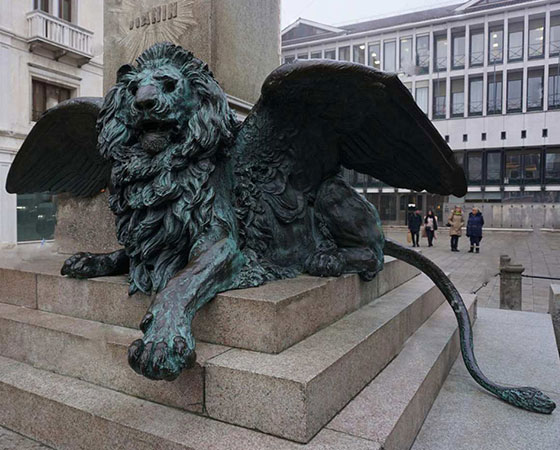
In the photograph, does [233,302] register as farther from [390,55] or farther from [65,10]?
[390,55]

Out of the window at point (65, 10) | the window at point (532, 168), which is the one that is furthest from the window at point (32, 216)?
the window at point (532, 168)

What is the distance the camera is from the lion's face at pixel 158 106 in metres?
2.39

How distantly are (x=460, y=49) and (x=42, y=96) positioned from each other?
91.4 feet

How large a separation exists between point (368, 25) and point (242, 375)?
128 feet

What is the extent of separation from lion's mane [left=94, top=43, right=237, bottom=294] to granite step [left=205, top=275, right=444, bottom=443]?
664 mm

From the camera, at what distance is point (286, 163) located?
298cm

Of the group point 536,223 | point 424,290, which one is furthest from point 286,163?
point 536,223

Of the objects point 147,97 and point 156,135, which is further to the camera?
point 156,135

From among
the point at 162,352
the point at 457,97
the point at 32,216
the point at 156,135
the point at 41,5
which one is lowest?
the point at 162,352

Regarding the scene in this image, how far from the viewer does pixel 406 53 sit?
110ft

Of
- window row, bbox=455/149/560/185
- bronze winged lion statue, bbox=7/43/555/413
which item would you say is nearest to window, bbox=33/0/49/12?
bronze winged lion statue, bbox=7/43/555/413

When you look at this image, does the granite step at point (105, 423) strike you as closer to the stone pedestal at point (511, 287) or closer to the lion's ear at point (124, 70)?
the lion's ear at point (124, 70)

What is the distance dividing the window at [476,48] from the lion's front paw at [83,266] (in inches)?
1376

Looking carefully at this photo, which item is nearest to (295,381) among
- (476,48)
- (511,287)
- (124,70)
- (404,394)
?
(404,394)
